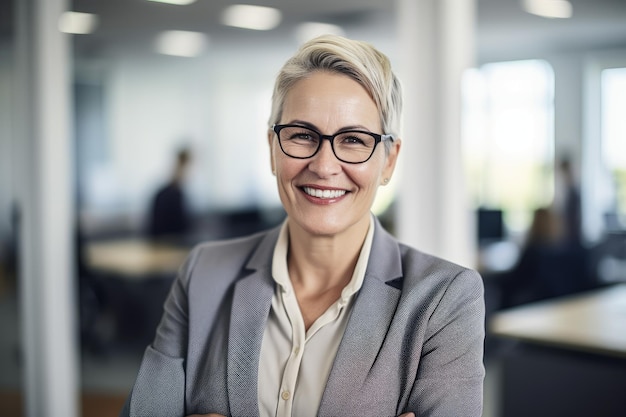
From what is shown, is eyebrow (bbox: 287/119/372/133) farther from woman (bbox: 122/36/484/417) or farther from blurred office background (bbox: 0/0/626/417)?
blurred office background (bbox: 0/0/626/417)

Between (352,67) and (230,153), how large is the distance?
602 cm

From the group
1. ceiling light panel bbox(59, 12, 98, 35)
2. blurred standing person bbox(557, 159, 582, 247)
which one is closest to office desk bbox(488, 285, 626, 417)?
blurred standing person bbox(557, 159, 582, 247)

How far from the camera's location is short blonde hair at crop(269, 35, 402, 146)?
1.25 metres

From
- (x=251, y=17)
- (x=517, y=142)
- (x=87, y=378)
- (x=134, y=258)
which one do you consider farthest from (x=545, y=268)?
(x=87, y=378)

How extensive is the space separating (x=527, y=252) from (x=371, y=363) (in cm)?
422

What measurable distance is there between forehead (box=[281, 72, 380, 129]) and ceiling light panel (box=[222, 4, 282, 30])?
2940mm

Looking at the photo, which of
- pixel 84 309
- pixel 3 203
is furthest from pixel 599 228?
pixel 3 203

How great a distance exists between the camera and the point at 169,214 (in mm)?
5395

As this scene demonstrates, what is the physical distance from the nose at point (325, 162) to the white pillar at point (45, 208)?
249cm

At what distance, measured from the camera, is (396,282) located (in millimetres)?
1367

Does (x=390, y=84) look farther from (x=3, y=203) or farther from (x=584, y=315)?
(x=3, y=203)

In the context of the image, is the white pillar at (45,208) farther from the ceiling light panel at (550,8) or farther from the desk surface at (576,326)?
the ceiling light panel at (550,8)

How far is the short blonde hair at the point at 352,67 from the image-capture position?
1.25 metres

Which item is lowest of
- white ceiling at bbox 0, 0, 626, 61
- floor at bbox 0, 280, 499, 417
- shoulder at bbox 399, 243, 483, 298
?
floor at bbox 0, 280, 499, 417
